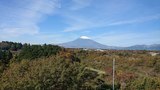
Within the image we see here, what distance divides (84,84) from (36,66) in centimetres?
313

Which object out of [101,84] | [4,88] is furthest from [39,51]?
[4,88]

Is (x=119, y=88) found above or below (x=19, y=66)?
below

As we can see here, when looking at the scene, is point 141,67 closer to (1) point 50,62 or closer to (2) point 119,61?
(2) point 119,61

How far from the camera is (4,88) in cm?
1280

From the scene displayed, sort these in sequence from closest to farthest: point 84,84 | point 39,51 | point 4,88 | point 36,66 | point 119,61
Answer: point 4,88
point 36,66
point 84,84
point 39,51
point 119,61

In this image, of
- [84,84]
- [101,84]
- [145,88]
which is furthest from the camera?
[101,84]

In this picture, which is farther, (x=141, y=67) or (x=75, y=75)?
(x=141, y=67)

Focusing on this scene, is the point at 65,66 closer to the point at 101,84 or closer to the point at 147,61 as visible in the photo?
the point at 101,84

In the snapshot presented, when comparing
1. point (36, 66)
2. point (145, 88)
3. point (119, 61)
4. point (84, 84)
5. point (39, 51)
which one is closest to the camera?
point (36, 66)

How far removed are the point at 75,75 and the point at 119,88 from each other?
5.51 m

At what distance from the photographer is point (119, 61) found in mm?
44688

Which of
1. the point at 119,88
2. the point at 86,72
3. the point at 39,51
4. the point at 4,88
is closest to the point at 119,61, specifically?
the point at 39,51

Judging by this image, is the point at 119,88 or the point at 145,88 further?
the point at 119,88

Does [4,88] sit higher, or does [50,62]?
[50,62]
